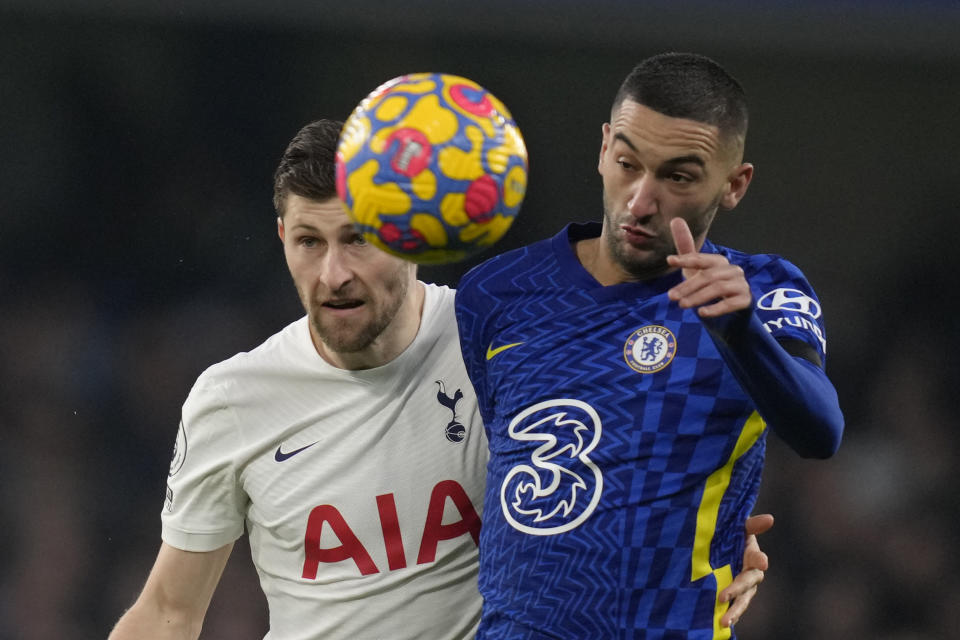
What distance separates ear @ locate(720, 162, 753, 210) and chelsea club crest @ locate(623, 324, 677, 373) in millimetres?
326

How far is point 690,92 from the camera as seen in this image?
249 centimetres

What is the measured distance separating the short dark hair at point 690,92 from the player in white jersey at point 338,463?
0.75 m

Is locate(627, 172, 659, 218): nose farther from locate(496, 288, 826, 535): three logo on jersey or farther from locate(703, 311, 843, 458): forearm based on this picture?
locate(703, 311, 843, 458): forearm

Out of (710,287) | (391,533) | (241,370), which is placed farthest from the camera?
(241,370)

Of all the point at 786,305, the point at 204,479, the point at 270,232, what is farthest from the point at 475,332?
the point at 270,232

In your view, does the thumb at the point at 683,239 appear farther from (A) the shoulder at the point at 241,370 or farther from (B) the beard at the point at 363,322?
(A) the shoulder at the point at 241,370

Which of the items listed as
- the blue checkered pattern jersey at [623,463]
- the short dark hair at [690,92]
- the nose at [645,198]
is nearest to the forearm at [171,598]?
the blue checkered pattern jersey at [623,463]

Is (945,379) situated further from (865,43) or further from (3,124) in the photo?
(3,124)

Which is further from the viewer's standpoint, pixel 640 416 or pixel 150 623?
pixel 150 623

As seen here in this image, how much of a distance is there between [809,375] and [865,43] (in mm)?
4603

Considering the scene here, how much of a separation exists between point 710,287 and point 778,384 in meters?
0.22

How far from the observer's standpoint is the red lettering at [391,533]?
3049 mm

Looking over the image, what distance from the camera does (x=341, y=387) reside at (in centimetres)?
312

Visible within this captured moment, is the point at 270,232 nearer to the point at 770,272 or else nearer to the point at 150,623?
the point at 150,623
